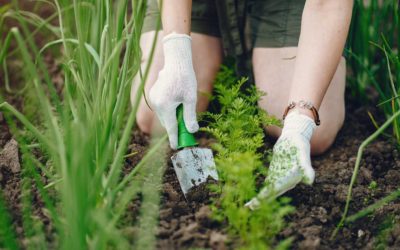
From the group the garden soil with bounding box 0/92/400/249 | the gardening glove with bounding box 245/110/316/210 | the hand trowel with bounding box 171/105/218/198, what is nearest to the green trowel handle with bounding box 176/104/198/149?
the hand trowel with bounding box 171/105/218/198

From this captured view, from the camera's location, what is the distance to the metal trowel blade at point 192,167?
5.32ft

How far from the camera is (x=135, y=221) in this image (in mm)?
1469

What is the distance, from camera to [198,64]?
226cm

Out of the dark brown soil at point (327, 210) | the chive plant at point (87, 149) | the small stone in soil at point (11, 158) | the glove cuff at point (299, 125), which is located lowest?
the dark brown soil at point (327, 210)

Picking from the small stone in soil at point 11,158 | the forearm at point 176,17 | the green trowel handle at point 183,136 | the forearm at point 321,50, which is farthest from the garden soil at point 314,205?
the forearm at point 176,17

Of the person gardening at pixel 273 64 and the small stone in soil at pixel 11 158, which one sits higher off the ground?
the person gardening at pixel 273 64

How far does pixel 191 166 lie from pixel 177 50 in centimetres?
39

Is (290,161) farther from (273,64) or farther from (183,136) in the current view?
(273,64)

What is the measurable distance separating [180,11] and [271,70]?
478 millimetres

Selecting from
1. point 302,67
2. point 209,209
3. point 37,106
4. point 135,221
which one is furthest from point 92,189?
point 37,106

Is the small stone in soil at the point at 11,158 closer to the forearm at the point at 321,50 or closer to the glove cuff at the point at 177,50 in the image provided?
the glove cuff at the point at 177,50

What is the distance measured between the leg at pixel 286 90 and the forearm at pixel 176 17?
0.40 metres

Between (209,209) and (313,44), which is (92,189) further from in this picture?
(313,44)

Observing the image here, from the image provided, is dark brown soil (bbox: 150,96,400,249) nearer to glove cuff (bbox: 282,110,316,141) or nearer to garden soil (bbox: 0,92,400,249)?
garden soil (bbox: 0,92,400,249)
